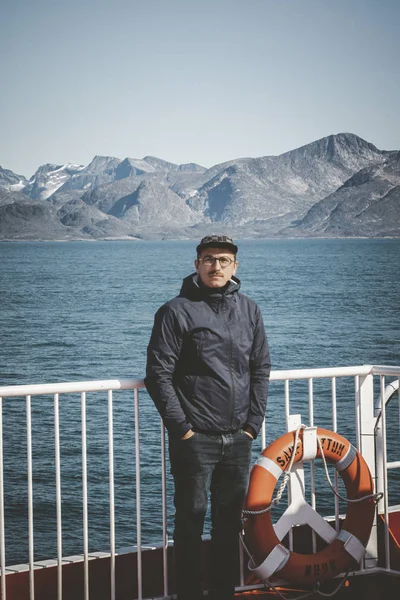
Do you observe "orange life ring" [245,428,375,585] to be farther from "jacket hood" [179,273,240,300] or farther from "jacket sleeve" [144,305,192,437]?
"jacket hood" [179,273,240,300]

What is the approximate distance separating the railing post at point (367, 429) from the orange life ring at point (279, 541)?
9.4 inches

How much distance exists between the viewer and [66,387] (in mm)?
3605

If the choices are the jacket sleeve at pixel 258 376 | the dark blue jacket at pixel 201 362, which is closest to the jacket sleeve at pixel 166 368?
the dark blue jacket at pixel 201 362

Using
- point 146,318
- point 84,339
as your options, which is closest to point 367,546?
point 84,339

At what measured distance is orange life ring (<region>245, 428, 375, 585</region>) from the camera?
3684 millimetres

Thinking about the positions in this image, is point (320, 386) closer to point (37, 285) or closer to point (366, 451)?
point (366, 451)

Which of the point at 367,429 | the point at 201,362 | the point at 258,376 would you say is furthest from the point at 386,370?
the point at 201,362

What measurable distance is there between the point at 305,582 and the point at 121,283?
8125 centimetres

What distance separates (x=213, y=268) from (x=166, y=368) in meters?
0.53

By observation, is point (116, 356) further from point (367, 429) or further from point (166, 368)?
point (166, 368)

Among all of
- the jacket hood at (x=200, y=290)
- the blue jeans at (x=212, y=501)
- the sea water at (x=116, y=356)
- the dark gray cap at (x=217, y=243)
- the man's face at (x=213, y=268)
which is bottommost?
the sea water at (x=116, y=356)

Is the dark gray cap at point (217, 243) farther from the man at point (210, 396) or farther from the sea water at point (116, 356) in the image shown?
the sea water at point (116, 356)

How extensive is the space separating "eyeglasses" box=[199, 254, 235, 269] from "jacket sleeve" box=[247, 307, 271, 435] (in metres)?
0.28

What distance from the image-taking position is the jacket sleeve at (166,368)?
11.0 feet
